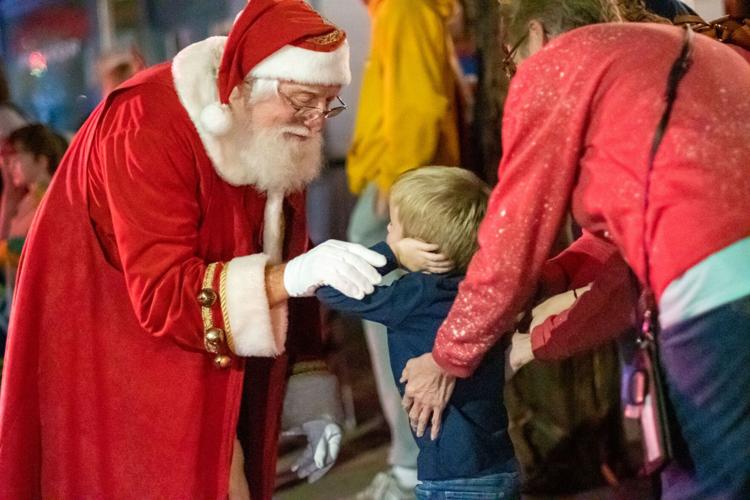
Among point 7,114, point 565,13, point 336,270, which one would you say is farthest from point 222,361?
point 7,114

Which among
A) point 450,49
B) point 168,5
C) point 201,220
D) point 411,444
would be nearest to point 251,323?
point 201,220

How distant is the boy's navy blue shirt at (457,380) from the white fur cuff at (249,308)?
0.11 meters

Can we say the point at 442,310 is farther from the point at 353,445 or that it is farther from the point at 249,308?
the point at 353,445

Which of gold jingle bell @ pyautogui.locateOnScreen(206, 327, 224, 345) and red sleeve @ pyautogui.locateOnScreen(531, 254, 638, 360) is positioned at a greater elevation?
red sleeve @ pyautogui.locateOnScreen(531, 254, 638, 360)

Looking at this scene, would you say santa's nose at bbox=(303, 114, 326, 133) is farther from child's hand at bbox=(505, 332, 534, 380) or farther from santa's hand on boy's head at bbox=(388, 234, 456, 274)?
child's hand at bbox=(505, 332, 534, 380)

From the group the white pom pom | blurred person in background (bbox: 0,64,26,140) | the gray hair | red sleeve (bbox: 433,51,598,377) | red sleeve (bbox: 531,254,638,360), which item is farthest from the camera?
blurred person in background (bbox: 0,64,26,140)

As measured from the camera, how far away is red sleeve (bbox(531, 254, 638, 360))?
1.47m

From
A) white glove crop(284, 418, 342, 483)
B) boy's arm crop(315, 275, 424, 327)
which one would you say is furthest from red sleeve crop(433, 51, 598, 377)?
white glove crop(284, 418, 342, 483)

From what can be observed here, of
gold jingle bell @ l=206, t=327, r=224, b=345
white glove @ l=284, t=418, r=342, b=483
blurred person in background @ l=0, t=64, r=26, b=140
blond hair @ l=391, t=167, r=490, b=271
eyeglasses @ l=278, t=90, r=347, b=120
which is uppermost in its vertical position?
eyeglasses @ l=278, t=90, r=347, b=120

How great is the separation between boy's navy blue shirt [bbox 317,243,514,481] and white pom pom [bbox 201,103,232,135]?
0.35 m

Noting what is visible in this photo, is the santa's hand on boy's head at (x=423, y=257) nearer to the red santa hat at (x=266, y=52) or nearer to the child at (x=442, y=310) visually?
the child at (x=442, y=310)

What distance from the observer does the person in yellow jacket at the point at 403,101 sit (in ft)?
7.25

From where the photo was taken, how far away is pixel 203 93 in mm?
1627

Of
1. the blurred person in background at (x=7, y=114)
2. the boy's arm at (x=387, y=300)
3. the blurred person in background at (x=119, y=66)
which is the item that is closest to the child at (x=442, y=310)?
the boy's arm at (x=387, y=300)
